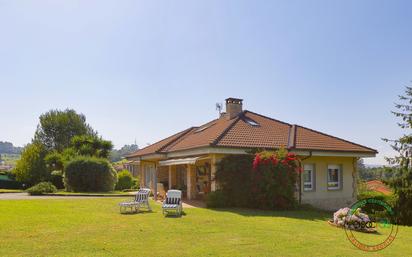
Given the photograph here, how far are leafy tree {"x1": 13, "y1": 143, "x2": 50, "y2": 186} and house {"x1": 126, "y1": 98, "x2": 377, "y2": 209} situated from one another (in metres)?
26.3

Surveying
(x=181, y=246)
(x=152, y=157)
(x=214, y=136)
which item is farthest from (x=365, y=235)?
(x=152, y=157)

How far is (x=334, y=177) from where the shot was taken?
90.0ft

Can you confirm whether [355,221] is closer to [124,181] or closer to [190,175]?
[190,175]

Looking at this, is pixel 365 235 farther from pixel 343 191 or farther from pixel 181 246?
pixel 343 191

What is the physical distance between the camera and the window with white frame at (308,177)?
2599cm

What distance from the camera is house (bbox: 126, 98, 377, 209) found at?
941 inches

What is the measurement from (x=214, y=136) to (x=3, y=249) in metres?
15.7

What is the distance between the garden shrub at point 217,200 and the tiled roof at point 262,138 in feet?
8.62

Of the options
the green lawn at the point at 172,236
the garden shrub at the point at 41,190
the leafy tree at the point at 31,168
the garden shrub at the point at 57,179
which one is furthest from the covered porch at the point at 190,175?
the leafy tree at the point at 31,168

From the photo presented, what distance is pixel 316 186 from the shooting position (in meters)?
26.1

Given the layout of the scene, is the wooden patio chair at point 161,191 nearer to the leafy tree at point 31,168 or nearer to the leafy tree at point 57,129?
the leafy tree at point 31,168

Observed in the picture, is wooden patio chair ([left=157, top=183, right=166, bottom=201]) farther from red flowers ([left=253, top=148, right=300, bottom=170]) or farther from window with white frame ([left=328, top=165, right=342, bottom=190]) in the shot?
window with white frame ([left=328, top=165, right=342, bottom=190])

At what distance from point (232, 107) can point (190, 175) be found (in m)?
7.75

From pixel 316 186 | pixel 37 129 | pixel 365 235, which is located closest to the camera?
pixel 365 235
